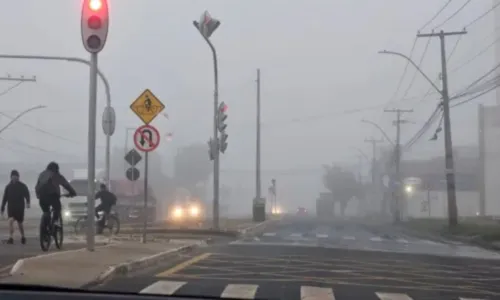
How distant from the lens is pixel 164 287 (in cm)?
1120

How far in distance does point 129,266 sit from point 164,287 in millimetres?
2401

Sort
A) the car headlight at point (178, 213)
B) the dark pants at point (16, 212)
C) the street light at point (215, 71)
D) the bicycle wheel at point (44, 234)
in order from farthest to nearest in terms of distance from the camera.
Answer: the car headlight at point (178, 213), the street light at point (215, 71), the dark pants at point (16, 212), the bicycle wheel at point (44, 234)

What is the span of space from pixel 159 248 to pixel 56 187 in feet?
9.46

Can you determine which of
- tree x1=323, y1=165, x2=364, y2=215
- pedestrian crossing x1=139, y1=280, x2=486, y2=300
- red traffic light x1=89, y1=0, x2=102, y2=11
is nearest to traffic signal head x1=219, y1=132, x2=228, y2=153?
red traffic light x1=89, y1=0, x2=102, y2=11

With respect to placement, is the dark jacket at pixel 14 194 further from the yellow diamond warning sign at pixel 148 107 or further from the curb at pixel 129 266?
the curb at pixel 129 266

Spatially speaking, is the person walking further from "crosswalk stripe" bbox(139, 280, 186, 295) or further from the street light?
the street light

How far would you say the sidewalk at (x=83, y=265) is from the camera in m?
10.8

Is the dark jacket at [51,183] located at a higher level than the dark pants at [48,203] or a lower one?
higher

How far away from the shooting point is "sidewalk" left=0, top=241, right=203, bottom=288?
10.8 meters

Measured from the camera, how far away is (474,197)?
100 m

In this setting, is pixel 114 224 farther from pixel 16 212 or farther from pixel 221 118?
pixel 221 118

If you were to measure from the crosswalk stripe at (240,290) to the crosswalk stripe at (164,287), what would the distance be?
679mm

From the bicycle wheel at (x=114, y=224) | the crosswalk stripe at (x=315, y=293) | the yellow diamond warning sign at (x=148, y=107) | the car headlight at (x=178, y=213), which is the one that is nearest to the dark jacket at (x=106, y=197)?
the bicycle wheel at (x=114, y=224)

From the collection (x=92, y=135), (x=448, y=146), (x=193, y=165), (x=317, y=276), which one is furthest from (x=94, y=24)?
(x=193, y=165)
